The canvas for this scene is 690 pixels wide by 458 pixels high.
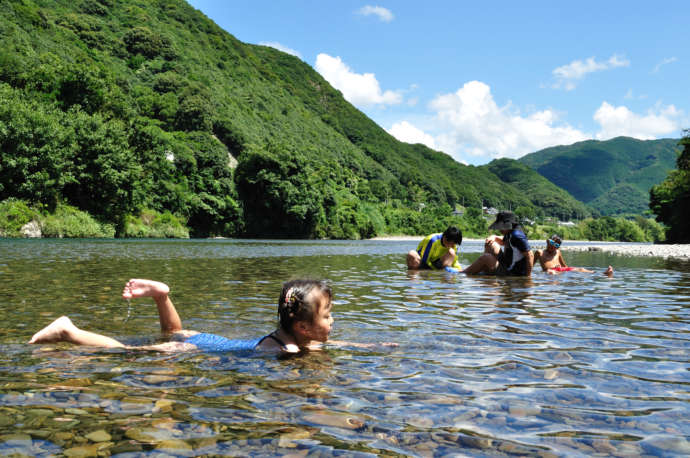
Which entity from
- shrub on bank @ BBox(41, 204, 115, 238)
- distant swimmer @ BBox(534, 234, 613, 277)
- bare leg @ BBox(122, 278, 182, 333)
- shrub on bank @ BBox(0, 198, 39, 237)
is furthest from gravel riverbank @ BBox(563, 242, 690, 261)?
shrub on bank @ BBox(0, 198, 39, 237)

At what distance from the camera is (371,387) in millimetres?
3584

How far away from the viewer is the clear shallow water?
8.45 ft

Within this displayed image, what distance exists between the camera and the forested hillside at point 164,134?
44.3 metres

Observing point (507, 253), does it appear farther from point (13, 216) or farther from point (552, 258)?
point (13, 216)

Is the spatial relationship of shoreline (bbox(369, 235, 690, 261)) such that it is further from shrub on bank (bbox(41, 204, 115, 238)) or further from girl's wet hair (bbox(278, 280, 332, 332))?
shrub on bank (bbox(41, 204, 115, 238))

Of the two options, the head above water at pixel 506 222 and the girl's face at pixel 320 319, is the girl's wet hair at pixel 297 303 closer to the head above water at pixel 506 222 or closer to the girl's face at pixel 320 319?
the girl's face at pixel 320 319

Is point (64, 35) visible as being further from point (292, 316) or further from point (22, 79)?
point (292, 316)

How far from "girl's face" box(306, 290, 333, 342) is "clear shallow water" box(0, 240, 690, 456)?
0.19 meters

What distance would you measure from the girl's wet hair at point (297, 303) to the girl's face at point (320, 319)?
29 mm

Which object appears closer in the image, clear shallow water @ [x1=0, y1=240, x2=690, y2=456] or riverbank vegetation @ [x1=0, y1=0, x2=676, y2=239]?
clear shallow water @ [x1=0, y1=240, x2=690, y2=456]

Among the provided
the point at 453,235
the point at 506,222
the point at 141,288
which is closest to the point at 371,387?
the point at 141,288

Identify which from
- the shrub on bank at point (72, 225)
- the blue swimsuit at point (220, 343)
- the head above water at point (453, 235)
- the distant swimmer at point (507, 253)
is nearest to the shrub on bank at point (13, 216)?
the shrub on bank at point (72, 225)

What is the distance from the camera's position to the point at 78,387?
343cm

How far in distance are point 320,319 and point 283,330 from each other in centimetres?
38
